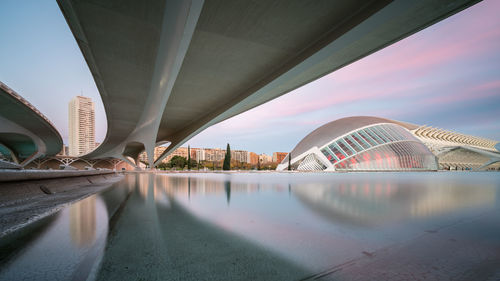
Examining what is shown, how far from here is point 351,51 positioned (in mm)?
6191

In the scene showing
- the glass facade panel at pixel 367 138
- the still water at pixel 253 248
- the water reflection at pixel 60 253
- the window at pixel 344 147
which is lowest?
the still water at pixel 253 248

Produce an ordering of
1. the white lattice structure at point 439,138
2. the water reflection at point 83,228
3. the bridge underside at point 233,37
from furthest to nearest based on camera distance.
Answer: the white lattice structure at point 439,138 → the bridge underside at point 233,37 → the water reflection at point 83,228

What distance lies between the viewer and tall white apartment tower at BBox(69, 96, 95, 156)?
81.8 meters

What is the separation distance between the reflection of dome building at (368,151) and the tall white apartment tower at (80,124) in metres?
88.3

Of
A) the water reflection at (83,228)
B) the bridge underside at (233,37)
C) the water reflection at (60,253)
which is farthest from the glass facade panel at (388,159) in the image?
A: the water reflection at (60,253)

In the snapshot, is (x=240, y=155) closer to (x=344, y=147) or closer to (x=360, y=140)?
(x=344, y=147)

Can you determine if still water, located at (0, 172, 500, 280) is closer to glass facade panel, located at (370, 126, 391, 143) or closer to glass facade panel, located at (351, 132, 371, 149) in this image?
glass facade panel, located at (351, 132, 371, 149)

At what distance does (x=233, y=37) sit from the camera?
5922 mm

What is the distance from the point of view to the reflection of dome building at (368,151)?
27.1 metres

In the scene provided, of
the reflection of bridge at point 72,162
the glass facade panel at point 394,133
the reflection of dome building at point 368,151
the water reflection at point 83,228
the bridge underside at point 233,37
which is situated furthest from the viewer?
the reflection of bridge at point 72,162

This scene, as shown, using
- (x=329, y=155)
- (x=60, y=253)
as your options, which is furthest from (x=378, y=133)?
(x=60, y=253)

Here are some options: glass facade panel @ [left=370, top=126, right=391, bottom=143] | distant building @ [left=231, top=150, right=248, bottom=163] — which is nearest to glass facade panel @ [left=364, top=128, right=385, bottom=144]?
glass facade panel @ [left=370, top=126, right=391, bottom=143]

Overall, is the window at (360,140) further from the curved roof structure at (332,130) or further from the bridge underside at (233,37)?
the bridge underside at (233,37)

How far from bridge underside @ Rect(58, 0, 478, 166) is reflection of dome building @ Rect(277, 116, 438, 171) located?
2134 cm
